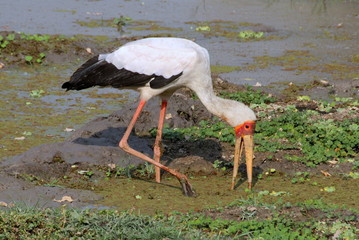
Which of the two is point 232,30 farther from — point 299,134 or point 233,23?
point 299,134

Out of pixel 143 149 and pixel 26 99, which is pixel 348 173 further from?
pixel 26 99

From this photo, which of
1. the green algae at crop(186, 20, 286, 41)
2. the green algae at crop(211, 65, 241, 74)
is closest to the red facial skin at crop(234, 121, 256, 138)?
the green algae at crop(211, 65, 241, 74)

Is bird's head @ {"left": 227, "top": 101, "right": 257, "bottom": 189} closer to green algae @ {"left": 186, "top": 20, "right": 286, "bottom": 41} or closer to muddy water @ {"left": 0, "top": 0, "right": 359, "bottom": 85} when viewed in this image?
muddy water @ {"left": 0, "top": 0, "right": 359, "bottom": 85}

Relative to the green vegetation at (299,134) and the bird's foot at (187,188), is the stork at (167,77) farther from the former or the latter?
the green vegetation at (299,134)

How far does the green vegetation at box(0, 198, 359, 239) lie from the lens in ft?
14.5

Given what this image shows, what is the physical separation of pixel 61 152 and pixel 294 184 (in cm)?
210

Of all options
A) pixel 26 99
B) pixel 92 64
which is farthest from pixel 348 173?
pixel 26 99

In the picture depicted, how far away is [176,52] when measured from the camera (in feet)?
20.8

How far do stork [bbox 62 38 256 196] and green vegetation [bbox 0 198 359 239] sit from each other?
974 millimetres

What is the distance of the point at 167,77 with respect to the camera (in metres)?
6.33

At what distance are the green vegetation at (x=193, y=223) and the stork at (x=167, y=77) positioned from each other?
0.97 m

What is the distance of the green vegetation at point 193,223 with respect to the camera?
443cm

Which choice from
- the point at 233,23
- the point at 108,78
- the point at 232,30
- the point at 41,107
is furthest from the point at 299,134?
the point at 233,23

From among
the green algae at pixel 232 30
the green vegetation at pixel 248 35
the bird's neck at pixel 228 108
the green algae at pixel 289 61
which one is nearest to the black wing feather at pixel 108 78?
the bird's neck at pixel 228 108
